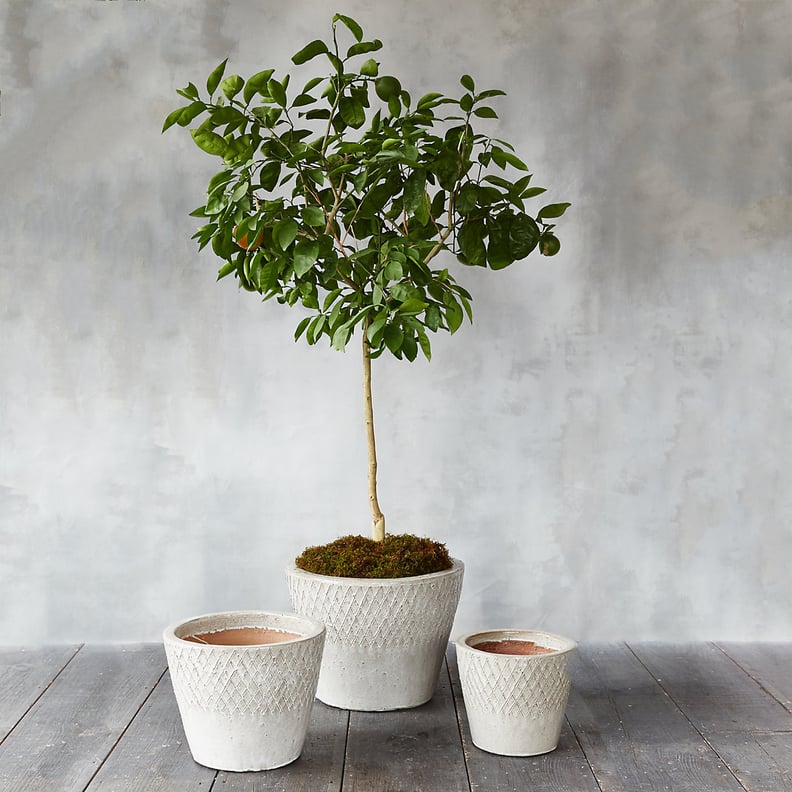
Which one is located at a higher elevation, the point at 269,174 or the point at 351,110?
the point at 351,110

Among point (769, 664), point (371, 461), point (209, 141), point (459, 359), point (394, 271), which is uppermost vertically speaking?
point (209, 141)

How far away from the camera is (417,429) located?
243cm

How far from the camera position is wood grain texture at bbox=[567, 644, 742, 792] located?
1.62m

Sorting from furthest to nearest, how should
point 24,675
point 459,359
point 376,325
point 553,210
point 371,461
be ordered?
point 459,359
point 24,675
point 371,461
point 553,210
point 376,325

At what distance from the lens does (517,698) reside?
67.1 inches

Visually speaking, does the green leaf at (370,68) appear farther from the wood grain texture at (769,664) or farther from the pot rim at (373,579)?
the wood grain texture at (769,664)

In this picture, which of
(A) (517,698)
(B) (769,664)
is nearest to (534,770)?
(A) (517,698)

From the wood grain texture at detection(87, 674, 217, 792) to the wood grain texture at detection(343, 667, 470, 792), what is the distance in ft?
0.88

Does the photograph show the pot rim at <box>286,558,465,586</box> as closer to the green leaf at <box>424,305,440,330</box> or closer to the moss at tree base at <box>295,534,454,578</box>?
the moss at tree base at <box>295,534,454,578</box>

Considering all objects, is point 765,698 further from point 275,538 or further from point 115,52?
point 115,52

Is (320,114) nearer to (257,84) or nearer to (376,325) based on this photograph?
(257,84)

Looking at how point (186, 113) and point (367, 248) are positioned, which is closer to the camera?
point (186, 113)

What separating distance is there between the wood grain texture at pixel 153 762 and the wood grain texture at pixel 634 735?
71 cm

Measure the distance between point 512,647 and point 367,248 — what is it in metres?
0.83
